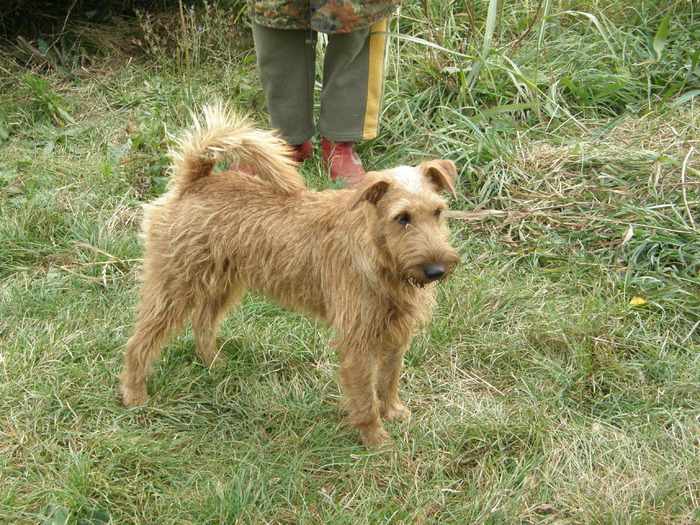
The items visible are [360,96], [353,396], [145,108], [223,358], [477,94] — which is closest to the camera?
[353,396]

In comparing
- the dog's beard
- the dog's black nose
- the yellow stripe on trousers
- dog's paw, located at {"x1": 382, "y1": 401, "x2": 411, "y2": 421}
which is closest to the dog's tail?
the dog's beard

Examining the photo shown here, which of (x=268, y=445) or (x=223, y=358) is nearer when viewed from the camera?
(x=268, y=445)

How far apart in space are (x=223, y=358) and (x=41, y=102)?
3281 mm

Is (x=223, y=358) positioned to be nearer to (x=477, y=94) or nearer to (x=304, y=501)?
(x=304, y=501)

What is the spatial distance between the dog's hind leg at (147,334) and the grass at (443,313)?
10cm

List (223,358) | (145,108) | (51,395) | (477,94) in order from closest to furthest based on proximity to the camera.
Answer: (51,395), (223,358), (477,94), (145,108)

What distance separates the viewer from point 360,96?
15.2ft

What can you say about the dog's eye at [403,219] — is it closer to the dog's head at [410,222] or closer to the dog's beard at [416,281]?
the dog's head at [410,222]

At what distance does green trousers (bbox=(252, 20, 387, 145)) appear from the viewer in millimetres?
4438

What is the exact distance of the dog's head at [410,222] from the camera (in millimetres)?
2742

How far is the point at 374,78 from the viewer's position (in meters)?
4.62

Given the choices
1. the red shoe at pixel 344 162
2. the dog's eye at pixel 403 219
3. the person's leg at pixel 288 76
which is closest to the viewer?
the dog's eye at pixel 403 219

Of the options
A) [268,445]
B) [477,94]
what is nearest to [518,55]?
[477,94]

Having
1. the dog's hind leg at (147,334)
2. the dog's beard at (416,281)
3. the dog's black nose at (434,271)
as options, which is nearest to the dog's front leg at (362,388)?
the dog's beard at (416,281)
